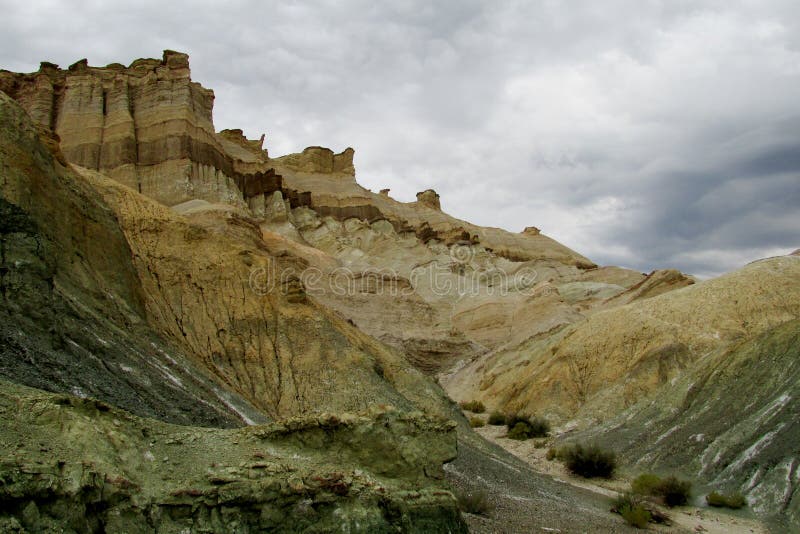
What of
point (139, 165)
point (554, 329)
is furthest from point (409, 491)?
point (139, 165)

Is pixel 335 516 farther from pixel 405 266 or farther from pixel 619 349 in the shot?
pixel 405 266

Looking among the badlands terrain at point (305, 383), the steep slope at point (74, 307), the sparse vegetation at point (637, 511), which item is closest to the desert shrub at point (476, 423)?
the badlands terrain at point (305, 383)

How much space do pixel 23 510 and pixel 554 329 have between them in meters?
42.7

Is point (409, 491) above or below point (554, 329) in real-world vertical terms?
below

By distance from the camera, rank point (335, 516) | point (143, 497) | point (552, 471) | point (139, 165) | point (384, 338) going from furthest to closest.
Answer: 1. point (139, 165)
2. point (384, 338)
3. point (552, 471)
4. point (335, 516)
5. point (143, 497)

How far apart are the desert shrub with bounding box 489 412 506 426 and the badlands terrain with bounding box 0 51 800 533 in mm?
1635

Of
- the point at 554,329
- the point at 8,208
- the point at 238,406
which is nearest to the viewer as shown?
the point at 8,208

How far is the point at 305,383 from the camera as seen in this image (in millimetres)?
19875

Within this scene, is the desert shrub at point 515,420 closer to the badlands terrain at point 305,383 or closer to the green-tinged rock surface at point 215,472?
the badlands terrain at point 305,383

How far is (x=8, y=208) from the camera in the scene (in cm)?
1191

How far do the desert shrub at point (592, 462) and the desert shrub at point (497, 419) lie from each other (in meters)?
11.6

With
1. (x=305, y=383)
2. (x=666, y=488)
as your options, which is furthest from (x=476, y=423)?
(x=305, y=383)

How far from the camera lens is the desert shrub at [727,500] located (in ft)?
55.7

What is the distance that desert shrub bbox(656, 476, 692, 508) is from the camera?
1802 cm
